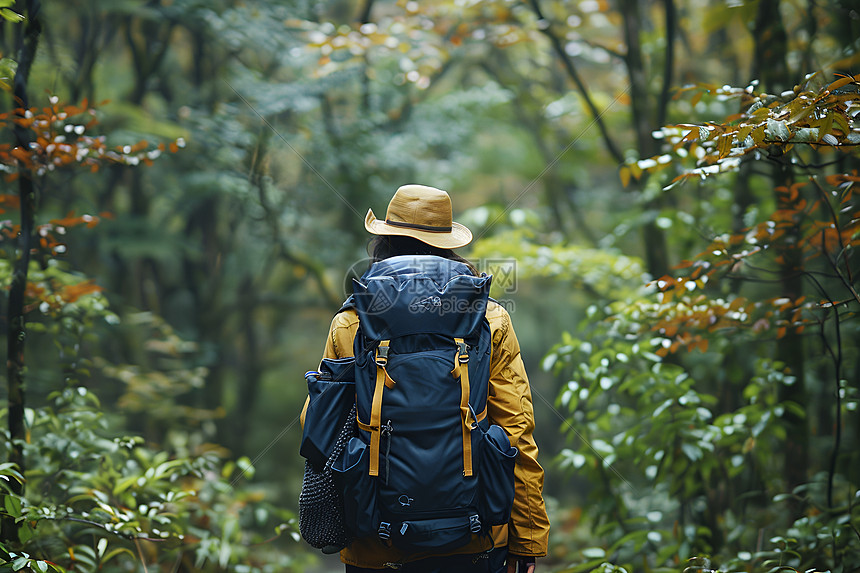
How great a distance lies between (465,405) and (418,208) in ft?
2.63

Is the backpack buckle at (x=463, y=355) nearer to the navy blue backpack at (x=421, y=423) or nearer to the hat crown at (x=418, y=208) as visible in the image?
the navy blue backpack at (x=421, y=423)

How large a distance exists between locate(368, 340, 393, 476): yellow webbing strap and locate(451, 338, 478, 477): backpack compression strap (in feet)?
0.77

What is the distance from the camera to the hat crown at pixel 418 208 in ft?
7.36

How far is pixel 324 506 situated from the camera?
1932 millimetres

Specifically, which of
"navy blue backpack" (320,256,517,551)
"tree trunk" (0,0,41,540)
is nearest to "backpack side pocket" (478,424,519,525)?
"navy blue backpack" (320,256,517,551)

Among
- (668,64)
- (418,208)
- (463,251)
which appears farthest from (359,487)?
(463,251)

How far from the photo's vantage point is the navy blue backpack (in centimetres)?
184

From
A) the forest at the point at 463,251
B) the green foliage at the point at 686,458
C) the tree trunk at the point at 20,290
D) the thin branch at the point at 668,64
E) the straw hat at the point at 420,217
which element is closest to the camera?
the straw hat at the point at 420,217

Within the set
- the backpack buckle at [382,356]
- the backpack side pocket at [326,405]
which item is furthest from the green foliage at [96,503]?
the backpack buckle at [382,356]

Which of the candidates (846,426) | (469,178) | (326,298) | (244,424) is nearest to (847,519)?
(846,426)

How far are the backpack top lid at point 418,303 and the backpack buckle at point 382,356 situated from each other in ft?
0.12

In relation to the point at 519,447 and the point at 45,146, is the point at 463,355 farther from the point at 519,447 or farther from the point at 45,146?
the point at 45,146

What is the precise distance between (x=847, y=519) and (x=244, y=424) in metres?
6.29

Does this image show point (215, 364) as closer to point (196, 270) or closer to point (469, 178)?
point (196, 270)
